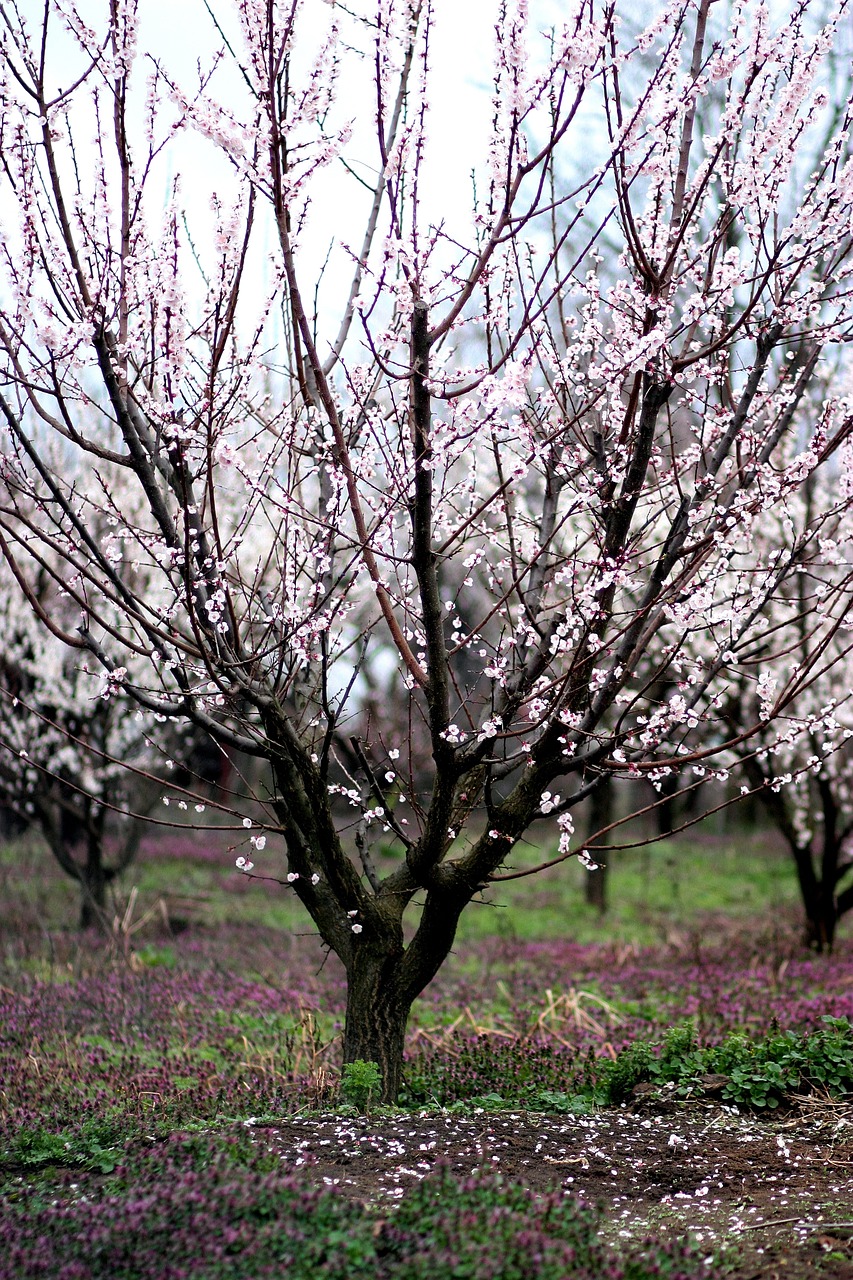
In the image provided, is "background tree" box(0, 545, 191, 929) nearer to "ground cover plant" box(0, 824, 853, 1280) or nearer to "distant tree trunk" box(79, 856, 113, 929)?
Answer: "distant tree trunk" box(79, 856, 113, 929)

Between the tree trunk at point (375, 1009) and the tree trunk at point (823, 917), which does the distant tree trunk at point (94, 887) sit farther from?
the tree trunk at point (823, 917)

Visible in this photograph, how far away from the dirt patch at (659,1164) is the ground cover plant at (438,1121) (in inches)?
0.5

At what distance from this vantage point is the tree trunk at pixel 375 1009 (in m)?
4.67

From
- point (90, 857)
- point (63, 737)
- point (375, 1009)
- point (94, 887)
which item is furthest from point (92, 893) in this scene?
point (375, 1009)

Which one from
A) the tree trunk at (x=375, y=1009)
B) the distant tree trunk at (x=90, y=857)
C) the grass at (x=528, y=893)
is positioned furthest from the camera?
the grass at (x=528, y=893)

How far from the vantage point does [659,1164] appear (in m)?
4.04

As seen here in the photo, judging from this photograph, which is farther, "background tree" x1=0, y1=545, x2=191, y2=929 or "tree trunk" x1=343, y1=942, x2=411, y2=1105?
"background tree" x1=0, y1=545, x2=191, y2=929

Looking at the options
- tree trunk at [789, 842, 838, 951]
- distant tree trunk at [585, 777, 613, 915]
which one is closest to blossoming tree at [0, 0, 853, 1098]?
tree trunk at [789, 842, 838, 951]

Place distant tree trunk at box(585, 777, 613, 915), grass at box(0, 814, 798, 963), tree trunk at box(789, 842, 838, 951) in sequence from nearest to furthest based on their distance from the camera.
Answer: tree trunk at box(789, 842, 838, 951), grass at box(0, 814, 798, 963), distant tree trunk at box(585, 777, 613, 915)

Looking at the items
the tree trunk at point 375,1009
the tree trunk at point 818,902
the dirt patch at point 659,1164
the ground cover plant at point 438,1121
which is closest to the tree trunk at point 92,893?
the ground cover plant at point 438,1121

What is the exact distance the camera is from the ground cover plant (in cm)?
302

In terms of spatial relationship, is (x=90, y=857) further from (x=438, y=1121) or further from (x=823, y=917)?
(x=438, y=1121)

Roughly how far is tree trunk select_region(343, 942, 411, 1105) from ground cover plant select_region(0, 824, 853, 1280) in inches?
10.0

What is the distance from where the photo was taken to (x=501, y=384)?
338 centimetres
